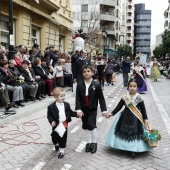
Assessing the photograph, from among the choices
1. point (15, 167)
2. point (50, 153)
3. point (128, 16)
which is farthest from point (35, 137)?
point (128, 16)

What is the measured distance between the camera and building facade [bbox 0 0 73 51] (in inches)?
637

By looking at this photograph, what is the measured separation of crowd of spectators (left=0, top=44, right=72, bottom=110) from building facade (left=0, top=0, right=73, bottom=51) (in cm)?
287

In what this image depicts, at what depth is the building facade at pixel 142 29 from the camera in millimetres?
152625

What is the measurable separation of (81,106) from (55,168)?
1.33m

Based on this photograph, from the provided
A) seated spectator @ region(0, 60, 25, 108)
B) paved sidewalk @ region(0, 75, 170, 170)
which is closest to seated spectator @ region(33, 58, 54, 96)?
seated spectator @ region(0, 60, 25, 108)

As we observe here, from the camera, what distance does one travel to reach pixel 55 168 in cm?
488

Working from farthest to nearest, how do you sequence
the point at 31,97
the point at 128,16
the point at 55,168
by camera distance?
the point at 128,16 → the point at 31,97 → the point at 55,168

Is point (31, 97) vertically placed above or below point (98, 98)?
below

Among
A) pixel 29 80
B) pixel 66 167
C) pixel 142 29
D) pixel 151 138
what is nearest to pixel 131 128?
pixel 151 138

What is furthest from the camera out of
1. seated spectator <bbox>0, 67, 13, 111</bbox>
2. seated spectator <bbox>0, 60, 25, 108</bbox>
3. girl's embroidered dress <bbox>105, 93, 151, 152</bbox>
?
seated spectator <bbox>0, 60, 25, 108</bbox>

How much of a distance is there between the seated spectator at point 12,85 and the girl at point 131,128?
4735mm

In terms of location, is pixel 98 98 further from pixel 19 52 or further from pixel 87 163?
pixel 19 52

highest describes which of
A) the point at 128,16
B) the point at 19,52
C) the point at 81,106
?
the point at 128,16

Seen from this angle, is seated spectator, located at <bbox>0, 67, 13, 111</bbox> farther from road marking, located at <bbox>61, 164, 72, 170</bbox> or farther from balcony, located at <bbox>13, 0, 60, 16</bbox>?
balcony, located at <bbox>13, 0, 60, 16</bbox>
